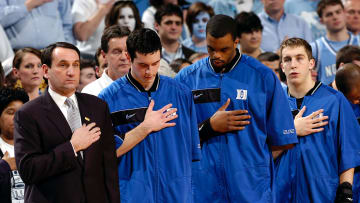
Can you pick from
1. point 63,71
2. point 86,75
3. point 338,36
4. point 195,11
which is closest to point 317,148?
point 63,71

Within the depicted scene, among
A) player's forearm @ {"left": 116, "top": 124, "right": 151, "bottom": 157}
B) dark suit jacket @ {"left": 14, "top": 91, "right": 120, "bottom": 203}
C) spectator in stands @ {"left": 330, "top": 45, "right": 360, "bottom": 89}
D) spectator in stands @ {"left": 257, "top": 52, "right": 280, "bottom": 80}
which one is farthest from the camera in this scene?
spectator in stands @ {"left": 257, "top": 52, "right": 280, "bottom": 80}

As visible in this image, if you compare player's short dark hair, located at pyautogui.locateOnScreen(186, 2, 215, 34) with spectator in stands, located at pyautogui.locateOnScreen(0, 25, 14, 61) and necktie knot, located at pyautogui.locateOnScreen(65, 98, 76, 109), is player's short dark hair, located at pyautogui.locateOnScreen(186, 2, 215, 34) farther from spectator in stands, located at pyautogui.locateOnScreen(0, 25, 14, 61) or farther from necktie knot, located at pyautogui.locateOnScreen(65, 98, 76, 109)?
necktie knot, located at pyautogui.locateOnScreen(65, 98, 76, 109)

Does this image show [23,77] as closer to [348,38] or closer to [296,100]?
[296,100]

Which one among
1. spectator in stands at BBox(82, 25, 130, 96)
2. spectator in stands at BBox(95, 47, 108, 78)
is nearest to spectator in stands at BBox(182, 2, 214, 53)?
spectator in stands at BBox(95, 47, 108, 78)

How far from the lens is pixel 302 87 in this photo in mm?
6211

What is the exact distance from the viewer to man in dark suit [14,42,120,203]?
441 centimetres

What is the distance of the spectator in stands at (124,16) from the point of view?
908 centimetres

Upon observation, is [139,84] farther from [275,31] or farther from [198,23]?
[275,31]

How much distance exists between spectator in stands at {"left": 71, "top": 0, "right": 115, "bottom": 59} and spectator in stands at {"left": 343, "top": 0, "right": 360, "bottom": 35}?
3.91 m

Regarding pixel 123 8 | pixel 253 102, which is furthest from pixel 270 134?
pixel 123 8

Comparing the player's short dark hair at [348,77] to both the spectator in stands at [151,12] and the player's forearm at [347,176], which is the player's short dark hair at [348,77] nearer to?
the player's forearm at [347,176]

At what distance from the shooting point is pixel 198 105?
5.62 meters

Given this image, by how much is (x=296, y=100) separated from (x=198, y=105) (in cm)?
108

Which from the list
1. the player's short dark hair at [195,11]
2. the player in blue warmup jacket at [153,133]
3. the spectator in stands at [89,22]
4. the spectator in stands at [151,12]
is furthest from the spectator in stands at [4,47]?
the player in blue warmup jacket at [153,133]
